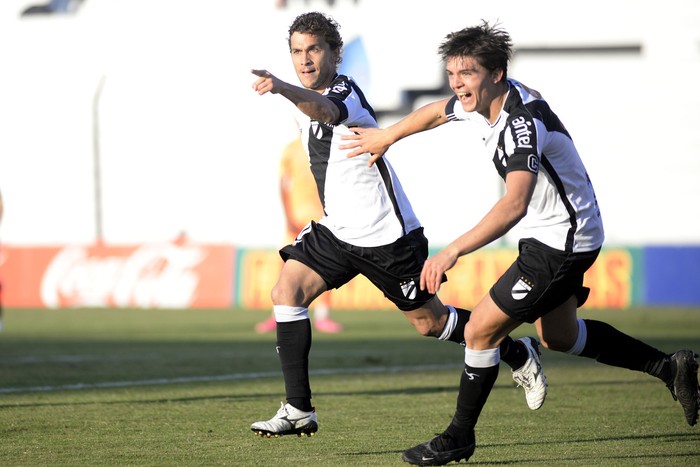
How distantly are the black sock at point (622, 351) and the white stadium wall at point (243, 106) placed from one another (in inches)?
988

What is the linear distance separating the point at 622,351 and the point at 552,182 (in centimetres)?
129

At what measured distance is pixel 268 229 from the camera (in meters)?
33.7

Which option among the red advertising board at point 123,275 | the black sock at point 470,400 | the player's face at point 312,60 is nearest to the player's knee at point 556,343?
the black sock at point 470,400

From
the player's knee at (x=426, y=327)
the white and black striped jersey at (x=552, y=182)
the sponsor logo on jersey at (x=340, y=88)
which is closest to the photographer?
the white and black striped jersey at (x=552, y=182)

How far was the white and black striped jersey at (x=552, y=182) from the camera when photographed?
5.71m

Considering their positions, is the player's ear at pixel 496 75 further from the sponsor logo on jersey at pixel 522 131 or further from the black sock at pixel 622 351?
the black sock at pixel 622 351

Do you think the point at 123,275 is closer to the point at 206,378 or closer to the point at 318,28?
the point at 206,378

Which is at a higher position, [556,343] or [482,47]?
[482,47]

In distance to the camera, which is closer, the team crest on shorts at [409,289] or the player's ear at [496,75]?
the player's ear at [496,75]

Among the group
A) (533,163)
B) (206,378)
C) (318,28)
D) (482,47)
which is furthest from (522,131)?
(206,378)

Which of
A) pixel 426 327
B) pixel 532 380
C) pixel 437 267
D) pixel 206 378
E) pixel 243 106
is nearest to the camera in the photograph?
pixel 437 267

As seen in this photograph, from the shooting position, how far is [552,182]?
585 cm

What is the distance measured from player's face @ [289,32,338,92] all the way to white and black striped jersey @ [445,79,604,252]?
3.85 ft

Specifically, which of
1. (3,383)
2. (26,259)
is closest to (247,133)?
(26,259)
